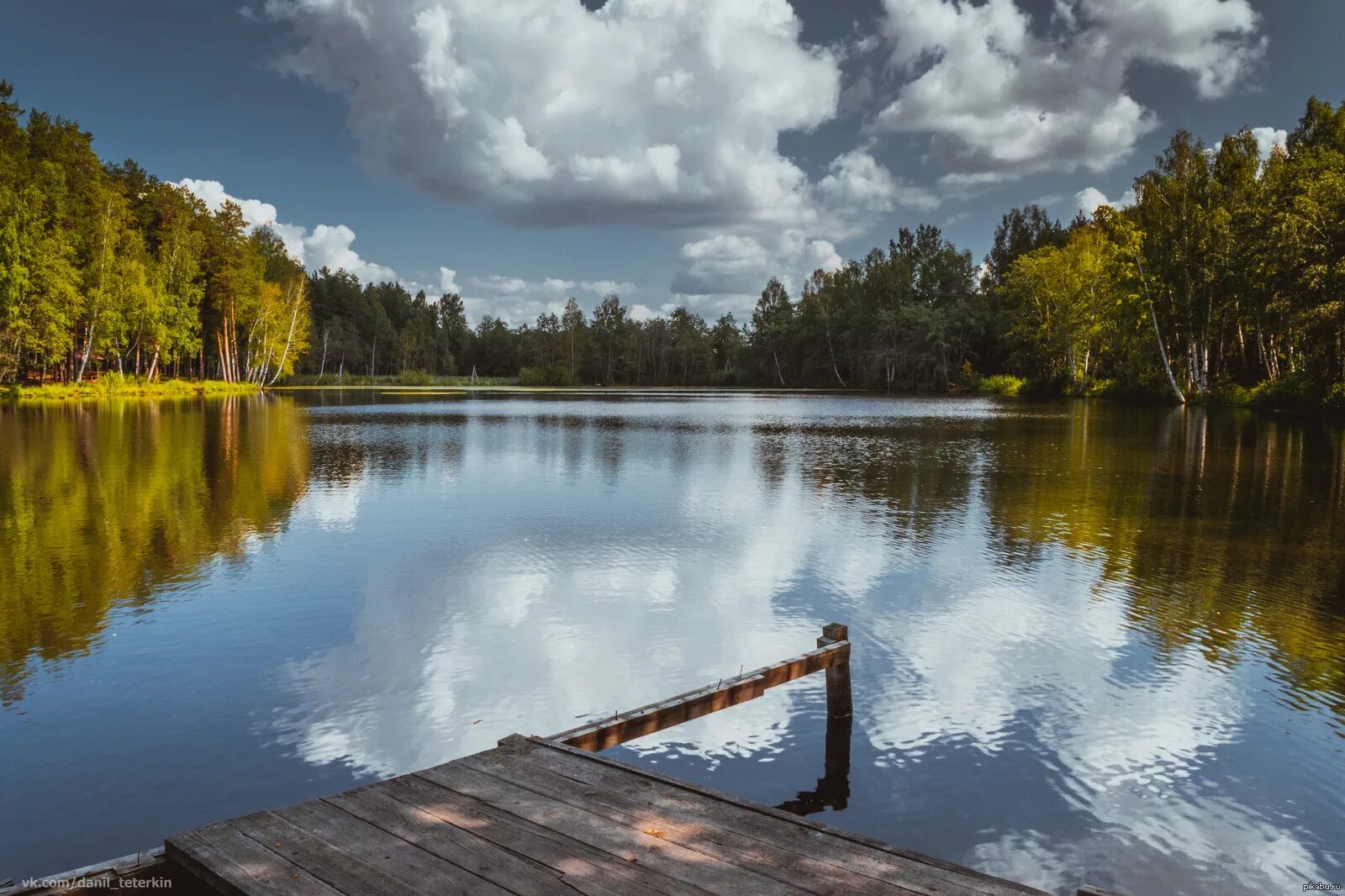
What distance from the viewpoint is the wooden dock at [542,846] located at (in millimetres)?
3168

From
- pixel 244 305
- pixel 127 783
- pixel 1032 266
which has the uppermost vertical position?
pixel 1032 266

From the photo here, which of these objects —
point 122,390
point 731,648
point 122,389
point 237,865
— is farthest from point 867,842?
point 122,389

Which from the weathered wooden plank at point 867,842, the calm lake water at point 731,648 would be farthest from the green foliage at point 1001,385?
the weathered wooden plank at point 867,842

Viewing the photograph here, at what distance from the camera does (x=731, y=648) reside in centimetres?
805

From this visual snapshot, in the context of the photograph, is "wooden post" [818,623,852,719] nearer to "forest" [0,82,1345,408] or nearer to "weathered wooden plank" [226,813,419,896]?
"weathered wooden plank" [226,813,419,896]

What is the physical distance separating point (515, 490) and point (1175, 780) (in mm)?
14394

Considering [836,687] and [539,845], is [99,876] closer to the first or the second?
[539,845]

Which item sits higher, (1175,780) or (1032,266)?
(1032,266)

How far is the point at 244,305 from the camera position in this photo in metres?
72.7

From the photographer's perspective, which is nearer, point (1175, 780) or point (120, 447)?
point (1175, 780)

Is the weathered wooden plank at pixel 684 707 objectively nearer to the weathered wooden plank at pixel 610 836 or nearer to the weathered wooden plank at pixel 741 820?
the weathered wooden plank at pixel 741 820

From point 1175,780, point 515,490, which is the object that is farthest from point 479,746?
point 515,490

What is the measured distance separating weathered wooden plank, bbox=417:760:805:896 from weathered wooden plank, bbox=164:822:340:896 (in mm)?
848

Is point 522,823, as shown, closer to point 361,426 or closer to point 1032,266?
point 361,426
